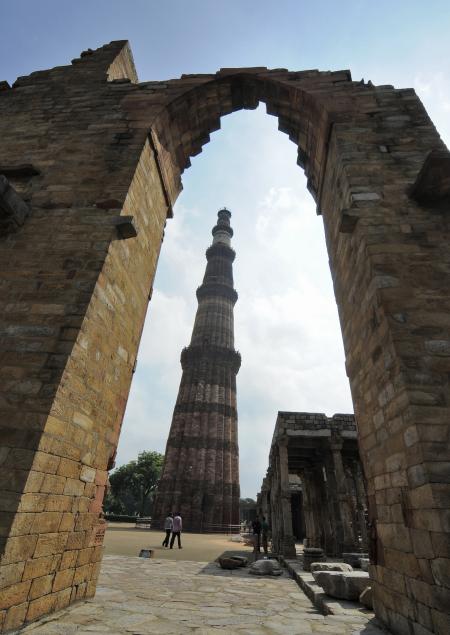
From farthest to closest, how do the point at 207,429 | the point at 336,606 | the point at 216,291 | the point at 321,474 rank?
the point at 216,291, the point at 207,429, the point at 321,474, the point at 336,606

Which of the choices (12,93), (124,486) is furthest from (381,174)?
(124,486)

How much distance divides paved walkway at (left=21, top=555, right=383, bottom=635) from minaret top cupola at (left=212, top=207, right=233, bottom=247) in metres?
31.9

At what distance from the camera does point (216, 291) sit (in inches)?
1178

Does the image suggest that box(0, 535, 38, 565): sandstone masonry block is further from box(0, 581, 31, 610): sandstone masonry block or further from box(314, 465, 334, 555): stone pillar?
box(314, 465, 334, 555): stone pillar

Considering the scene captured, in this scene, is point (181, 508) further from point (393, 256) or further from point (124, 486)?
point (393, 256)

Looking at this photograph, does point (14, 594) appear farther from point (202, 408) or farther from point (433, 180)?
point (202, 408)

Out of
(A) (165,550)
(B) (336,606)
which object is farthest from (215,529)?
(B) (336,606)

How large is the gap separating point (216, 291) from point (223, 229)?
992 centimetres

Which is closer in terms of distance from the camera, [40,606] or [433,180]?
[40,606]

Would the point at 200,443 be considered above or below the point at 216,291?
below

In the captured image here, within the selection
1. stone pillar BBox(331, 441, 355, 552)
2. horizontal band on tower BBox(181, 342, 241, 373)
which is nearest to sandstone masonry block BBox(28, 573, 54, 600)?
stone pillar BBox(331, 441, 355, 552)

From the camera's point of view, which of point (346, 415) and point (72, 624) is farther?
point (346, 415)

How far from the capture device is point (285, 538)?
9.67 metres

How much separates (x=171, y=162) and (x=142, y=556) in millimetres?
8920
